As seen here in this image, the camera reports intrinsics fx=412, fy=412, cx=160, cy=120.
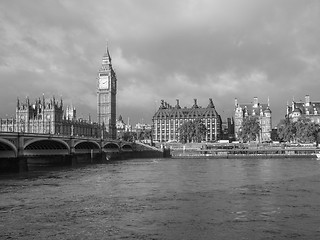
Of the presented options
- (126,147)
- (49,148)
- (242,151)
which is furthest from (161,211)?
(126,147)

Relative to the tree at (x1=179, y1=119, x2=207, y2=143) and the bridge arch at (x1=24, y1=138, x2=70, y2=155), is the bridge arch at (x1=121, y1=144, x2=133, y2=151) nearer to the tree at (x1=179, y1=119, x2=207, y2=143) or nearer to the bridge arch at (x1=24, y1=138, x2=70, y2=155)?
the tree at (x1=179, y1=119, x2=207, y2=143)

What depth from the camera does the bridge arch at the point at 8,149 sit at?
213 ft

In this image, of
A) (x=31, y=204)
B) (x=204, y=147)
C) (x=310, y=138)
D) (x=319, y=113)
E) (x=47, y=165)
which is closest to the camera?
(x=31, y=204)

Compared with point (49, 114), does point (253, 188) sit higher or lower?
lower

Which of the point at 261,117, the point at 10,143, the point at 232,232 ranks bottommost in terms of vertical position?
the point at 232,232

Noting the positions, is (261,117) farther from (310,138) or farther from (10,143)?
(10,143)

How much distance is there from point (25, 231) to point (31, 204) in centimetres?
979

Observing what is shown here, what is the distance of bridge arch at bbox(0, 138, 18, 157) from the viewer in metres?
64.9

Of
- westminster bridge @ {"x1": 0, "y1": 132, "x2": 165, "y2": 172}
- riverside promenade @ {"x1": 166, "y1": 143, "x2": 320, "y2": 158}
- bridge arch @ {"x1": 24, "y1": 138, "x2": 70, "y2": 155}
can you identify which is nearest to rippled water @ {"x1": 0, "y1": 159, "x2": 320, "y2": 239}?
westminster bridge @ {"x1": 0, "y1": 132, "x2": 165, "y2": 172}

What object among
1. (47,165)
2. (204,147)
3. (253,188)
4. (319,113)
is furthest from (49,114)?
(253,188)

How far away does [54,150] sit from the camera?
93.8 meters

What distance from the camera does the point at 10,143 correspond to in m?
64.7

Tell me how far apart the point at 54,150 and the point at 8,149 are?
933 inches

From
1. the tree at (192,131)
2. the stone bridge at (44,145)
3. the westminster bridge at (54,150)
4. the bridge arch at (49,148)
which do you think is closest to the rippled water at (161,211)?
the stone bridge at (44,145)
